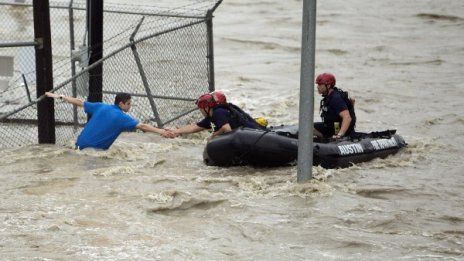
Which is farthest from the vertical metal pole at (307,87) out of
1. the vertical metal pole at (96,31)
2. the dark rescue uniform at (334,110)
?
the vertical metal pole at (96,31)

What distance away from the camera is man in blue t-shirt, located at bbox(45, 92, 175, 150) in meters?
13.3

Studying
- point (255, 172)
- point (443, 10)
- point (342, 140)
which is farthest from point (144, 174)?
point (443, 10)

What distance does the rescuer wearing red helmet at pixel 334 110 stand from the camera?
1429 cm

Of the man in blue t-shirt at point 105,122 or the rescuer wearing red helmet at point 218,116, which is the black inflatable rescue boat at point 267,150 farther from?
the man in blue t-shirt at point 105,122

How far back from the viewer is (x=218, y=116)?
13.6 m

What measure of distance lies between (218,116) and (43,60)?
2530mm

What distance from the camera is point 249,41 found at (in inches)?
1050

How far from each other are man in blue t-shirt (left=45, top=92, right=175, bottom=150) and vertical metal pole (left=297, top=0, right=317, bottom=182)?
2.23 m

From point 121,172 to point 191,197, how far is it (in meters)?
1.62

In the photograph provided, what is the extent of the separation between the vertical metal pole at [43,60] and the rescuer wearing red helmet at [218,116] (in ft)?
5.89

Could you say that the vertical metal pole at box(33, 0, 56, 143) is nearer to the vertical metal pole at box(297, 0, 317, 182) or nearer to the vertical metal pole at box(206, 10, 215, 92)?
Result: the vertical metal pole at box(206, 10, 215, 92)

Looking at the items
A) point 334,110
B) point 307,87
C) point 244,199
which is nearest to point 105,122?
point 244,199

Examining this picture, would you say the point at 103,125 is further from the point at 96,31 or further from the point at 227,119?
the point at 96,31

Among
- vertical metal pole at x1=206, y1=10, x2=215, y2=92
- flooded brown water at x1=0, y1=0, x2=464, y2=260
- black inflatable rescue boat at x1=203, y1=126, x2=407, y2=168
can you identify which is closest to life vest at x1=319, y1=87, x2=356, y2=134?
flooded brown water at x1=0, y1=0, x2=464, y2=260
